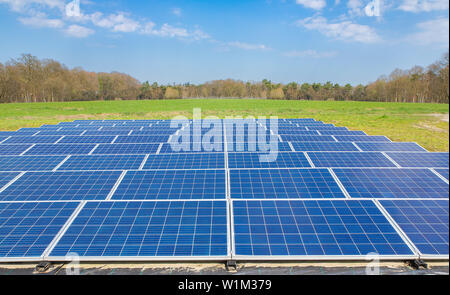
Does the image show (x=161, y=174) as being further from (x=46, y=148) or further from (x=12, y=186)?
(x=46, y=148)

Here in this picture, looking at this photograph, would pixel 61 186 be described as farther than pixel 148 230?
Yes

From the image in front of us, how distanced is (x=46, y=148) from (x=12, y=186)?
557 cm

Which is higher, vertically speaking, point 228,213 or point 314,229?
point 228,213

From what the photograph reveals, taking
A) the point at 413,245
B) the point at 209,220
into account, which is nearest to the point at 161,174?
the point at 209,220

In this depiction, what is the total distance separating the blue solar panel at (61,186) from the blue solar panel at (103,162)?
1.14 m

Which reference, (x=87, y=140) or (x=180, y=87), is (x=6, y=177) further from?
(x=180, y=87)

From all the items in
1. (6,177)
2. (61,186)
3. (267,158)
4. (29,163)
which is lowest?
(61,186)

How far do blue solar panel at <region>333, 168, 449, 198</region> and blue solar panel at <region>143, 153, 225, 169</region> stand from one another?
415 cm

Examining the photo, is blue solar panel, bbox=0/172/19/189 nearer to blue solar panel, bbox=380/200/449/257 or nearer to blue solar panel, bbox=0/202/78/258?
blue solar panel, bbox=0/202/78/258

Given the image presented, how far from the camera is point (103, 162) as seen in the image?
10055mm

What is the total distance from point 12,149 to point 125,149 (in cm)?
575

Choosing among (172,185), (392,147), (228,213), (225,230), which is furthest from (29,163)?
(392,147)

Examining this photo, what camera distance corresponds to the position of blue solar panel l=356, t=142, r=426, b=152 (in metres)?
11.6

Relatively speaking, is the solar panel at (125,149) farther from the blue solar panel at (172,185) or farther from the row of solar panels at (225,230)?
the row of solar panels at (225,230)
